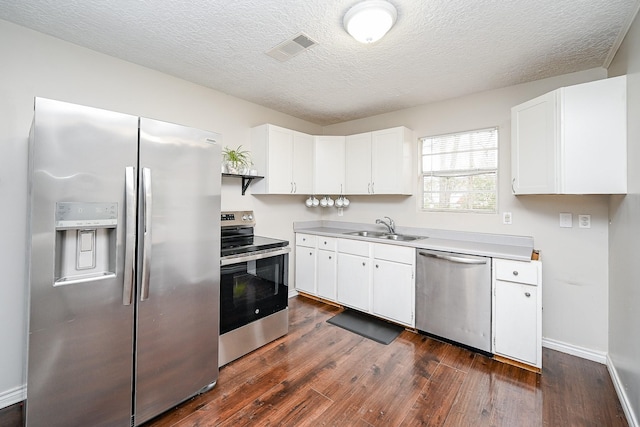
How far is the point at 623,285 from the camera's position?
192 cm

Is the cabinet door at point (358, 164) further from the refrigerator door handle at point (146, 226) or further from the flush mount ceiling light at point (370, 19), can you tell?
the refrigerator door handle at point (146, 226)

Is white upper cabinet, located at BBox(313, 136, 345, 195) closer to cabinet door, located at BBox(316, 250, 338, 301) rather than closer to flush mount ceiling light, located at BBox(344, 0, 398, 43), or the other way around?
cabinet door, located at BBox(316, 250, 338, 301)

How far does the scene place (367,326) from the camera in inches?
117

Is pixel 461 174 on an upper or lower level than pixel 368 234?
upper

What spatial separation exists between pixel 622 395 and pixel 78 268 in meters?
3.47

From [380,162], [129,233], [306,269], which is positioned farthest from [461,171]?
[129,233]

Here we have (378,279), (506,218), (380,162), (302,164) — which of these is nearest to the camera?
(506,218)

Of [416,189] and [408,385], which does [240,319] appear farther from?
[416,189]

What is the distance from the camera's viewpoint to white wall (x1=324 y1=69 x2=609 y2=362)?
234 cm

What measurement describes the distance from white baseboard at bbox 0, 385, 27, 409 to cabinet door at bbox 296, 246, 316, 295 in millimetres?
2619

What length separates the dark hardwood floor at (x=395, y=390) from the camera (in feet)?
5.67

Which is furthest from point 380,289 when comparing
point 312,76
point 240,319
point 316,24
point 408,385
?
point 316,24

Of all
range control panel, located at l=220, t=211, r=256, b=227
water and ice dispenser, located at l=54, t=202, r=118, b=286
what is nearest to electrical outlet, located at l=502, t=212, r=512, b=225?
range control panel, located at l=220, t=211, r=256, b=227

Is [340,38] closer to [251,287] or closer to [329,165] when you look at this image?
[329,165]
